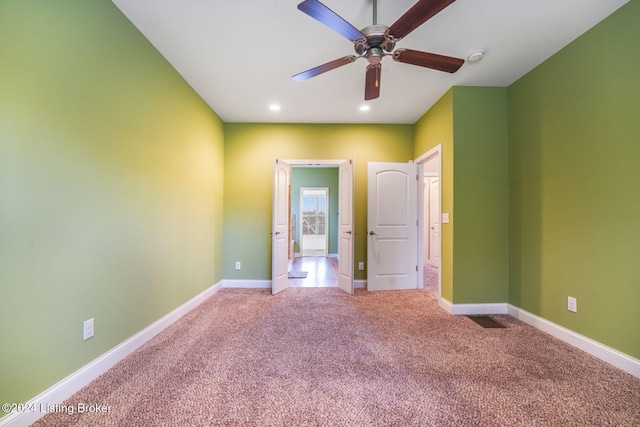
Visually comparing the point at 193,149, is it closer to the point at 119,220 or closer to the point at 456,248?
the point at 119,220

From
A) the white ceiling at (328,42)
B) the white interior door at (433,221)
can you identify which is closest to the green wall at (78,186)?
the white ceiling at (328,42)

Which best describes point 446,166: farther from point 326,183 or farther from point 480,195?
point 326,183

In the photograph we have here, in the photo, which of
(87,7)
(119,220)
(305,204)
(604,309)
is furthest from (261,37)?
(305,204)

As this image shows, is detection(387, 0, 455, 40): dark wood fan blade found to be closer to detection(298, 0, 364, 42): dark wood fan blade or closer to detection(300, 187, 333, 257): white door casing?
detection(298, 0, 364, 42): dark wood fan blade

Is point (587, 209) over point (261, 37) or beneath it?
beneath

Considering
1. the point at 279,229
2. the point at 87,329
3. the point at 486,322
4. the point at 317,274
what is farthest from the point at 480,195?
the point at 87,329

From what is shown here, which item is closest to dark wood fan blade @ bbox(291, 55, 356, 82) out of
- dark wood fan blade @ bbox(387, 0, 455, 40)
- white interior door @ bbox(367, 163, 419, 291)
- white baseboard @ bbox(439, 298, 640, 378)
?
dark wood fan blade @ bbox(387, 0, 455, 40)

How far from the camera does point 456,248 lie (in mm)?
2801

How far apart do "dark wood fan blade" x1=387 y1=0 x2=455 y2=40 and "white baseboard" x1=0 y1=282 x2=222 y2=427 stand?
116 inches

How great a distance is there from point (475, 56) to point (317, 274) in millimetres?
4063

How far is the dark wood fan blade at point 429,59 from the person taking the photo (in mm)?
1759

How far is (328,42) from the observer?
212 cm

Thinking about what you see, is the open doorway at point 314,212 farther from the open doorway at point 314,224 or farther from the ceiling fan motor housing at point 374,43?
the ceiling fan motor housing at point 374,43

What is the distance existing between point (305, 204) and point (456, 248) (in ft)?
18.0
